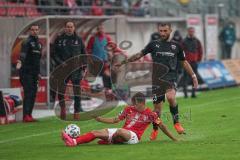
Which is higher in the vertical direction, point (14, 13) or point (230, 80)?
point (14, 13)

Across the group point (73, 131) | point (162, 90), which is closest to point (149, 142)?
point (73, 131)

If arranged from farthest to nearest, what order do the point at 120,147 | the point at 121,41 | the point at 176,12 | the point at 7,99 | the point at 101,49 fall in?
the point at 176,12 < the point at 121,41 < the point at 101,49 < the point at 7,99 < the point at 120,147

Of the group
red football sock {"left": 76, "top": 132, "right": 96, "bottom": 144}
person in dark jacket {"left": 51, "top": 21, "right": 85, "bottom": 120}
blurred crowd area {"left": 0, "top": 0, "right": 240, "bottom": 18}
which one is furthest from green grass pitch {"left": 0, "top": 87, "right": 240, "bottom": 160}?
blurred crowd area {"left": 0, "top": 0, "right": 240, "bottom": 18}

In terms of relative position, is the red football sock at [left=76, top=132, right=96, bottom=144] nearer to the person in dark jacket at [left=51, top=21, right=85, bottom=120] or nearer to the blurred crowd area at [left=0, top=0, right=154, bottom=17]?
the person in dark jacket at [left=51, top=21, right=85, bottom=120]

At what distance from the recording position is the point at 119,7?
33812mm

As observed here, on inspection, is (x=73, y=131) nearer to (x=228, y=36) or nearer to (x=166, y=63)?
(x=166, y=63)

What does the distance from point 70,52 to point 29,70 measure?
1.16m

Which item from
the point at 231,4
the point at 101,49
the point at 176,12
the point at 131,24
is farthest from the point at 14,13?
the point at 231,4

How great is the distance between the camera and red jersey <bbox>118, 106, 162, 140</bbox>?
15.6 meters

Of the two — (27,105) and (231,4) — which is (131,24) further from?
(27,105)

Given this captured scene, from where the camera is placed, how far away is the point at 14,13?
28.4 metres

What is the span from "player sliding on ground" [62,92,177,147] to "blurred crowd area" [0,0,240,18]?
12085mm

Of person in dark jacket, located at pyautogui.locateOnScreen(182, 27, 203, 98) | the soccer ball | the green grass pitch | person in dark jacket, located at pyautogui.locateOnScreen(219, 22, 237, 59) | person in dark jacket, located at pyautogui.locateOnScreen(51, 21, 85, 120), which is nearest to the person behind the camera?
the green grass pitch

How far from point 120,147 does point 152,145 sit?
2.14ft
